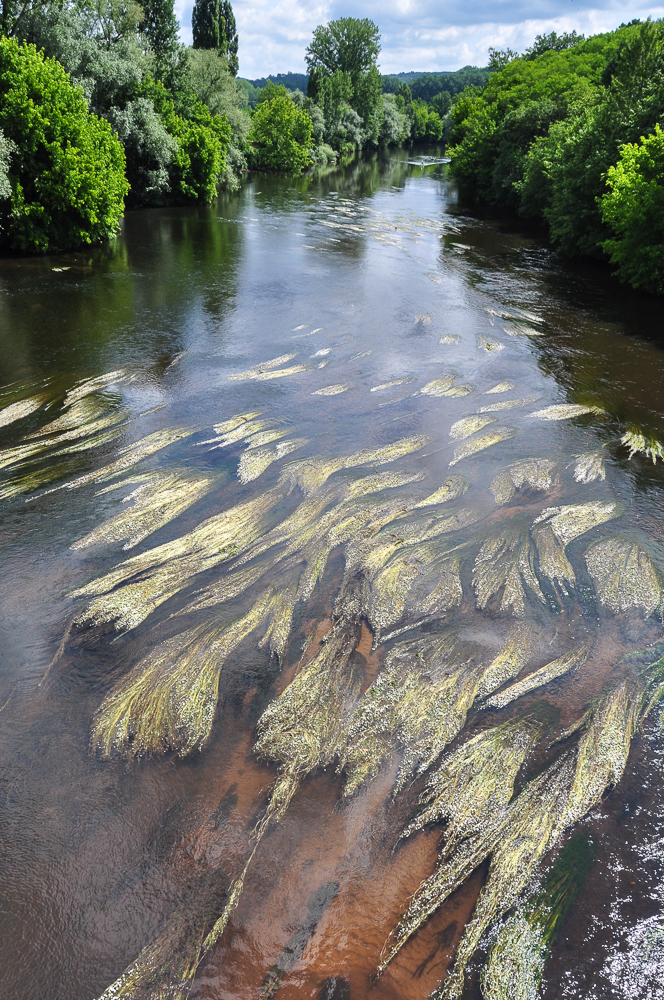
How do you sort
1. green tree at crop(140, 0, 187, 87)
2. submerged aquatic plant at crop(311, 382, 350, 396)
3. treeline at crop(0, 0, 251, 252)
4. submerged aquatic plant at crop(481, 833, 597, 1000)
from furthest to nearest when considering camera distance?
green tree at crop(140, 0, 187, 87)
treeline at crop(0, 0, 251, 252)
submerged aquatic plant at crop(311, 382, 350, 396)
submerged aquatic plant at crop(481, 833, 597, 1000)

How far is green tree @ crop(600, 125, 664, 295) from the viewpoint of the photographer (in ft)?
49.9

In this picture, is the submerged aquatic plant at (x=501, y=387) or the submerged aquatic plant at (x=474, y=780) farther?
the submerged aquatic plant at (x=501, y=387)

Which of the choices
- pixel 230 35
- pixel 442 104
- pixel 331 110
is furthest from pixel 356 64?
pixel 442 104

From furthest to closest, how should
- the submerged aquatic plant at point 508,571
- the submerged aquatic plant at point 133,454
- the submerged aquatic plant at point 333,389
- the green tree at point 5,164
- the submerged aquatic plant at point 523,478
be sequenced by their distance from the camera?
the green tree at point 5,164 → the submerged aquatic plant at point 333,389 → the submerged aquatic plant at point 523,478 → the submerged aquatic plant at point 133,454 → the submerged aquatic plant at point 508,571

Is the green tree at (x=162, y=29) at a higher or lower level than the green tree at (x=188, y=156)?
higher

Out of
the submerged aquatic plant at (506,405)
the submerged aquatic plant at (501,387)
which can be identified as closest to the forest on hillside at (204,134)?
the submerged aquatic plant at (501,387)

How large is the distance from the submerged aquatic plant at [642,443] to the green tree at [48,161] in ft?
53.7

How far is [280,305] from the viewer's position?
51.2ft

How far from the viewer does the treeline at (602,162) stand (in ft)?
51.6

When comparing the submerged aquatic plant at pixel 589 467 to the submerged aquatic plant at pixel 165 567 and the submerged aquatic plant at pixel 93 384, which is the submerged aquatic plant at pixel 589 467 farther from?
the submerged aquatic plant at pixel 93 384

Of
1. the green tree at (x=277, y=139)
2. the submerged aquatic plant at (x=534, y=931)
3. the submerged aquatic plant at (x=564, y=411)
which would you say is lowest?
the submerged aquatic plant at (x=534, y=931)

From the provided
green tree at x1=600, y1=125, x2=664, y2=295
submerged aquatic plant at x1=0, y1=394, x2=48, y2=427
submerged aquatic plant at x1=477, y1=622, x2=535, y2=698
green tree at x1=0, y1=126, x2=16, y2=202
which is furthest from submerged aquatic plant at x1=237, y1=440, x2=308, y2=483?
green tree at x1=0, y1=126, x2=16, y2=202

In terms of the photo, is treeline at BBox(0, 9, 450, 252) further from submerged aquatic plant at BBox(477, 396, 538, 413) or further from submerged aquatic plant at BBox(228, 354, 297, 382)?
submerged aquatic plant at BBox(477, 396, 538, 413)

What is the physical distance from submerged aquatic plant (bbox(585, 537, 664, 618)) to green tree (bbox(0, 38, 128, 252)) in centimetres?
1760
